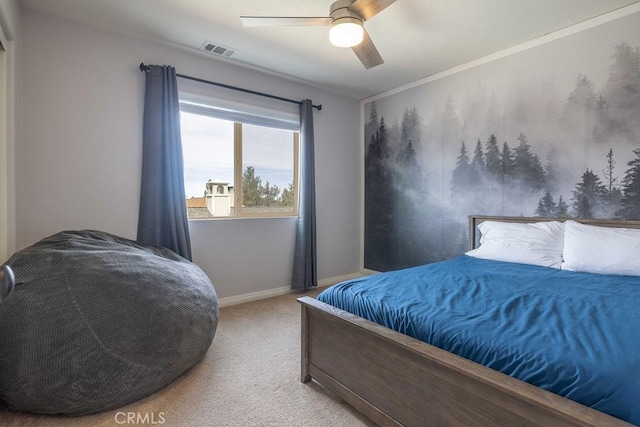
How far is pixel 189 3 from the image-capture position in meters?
2.38

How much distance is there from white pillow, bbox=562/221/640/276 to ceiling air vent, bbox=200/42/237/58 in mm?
3340

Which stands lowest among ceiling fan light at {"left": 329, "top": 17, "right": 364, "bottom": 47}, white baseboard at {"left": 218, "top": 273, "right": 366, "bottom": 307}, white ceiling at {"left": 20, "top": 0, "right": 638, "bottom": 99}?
white baseboard at {"left": 218, "top": 273, "right": 366, "bottom": 307}

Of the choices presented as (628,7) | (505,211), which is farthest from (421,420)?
(628,7)

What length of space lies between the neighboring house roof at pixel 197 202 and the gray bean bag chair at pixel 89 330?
1.24 metres

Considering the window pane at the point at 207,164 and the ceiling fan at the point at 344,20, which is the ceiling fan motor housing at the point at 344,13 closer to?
the ceiling fan at the point at 344,20

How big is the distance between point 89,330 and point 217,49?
8.56 ft

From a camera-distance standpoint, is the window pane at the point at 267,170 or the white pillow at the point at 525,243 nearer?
the white pillow at the point at 525,243

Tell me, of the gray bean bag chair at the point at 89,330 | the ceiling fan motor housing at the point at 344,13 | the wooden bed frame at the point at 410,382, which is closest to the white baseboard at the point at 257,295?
the gray bean bag chair at the point at 89,330

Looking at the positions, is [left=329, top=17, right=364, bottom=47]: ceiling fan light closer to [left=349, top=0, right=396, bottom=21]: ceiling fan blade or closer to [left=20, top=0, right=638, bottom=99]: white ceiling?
[left=349, top=0, right=396, bottom=21]: ceiling fan blade

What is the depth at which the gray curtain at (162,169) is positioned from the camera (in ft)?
9.48

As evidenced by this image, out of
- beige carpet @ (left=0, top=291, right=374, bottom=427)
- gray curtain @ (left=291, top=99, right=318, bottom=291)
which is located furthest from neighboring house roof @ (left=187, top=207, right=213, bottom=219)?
beige carpet @ (left=0, top=291, right=374, bottom=427)

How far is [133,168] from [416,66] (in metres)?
2.99

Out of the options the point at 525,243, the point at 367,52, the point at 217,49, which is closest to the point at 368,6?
the point at 367,52

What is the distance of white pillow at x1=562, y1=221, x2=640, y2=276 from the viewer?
7.09ft
